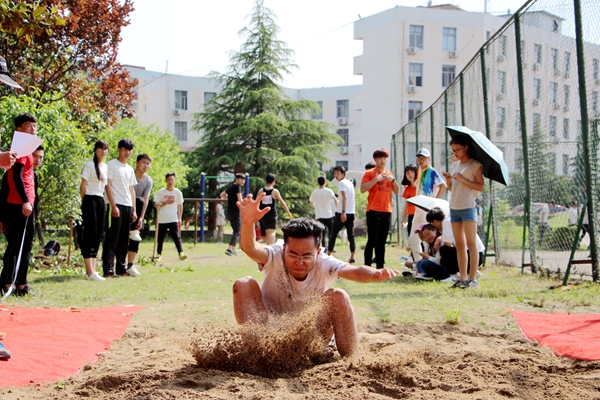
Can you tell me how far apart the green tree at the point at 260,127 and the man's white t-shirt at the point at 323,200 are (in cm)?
1354

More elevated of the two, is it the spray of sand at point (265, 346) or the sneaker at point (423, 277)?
the spray of sand at point (265, 346)

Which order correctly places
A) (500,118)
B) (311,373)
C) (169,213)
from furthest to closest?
(169,213) < (500,118) < (311,373)

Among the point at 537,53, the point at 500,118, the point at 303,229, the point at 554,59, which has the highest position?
the point at 537,53

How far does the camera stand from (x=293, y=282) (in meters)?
4.09

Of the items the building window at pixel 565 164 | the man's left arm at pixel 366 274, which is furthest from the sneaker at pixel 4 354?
the building window at pixel 565 164

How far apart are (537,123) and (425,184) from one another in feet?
6.18

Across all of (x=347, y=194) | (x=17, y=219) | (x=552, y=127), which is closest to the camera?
(x=17, y=219)

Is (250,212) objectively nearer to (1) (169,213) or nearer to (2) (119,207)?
(2) (119,207)

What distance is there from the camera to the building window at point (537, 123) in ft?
28.3

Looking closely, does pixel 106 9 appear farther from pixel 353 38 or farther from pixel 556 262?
pixel 353 38

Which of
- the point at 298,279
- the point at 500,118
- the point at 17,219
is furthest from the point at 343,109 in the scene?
the point at 298,279

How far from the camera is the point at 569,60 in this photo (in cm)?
758

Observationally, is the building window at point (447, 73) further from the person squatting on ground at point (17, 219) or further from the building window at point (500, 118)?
the person squatting on ground at point (17, 219)

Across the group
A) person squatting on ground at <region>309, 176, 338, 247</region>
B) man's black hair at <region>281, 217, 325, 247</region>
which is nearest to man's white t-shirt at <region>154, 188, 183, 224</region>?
person squatting on ground at <region>309, 176, 338, 247</region>
